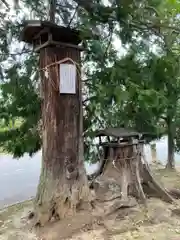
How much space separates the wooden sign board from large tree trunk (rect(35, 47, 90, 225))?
62 mm

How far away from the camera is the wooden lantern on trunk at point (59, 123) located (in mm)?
2889

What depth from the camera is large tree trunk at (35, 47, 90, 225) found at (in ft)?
9.45

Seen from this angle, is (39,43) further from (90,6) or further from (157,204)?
(157,204)

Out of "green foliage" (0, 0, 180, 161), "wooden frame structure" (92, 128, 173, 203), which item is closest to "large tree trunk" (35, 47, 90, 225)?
"green foliage" (0, 0, 180, 161)

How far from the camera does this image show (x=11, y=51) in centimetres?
337

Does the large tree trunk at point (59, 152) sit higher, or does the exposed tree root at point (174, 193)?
the large tree trunk at point (59, 152)

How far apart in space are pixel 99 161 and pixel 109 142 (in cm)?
35

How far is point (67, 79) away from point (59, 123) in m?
0.44

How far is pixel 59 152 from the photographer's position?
2.91 m

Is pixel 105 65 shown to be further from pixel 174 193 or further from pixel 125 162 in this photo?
pixel 174 193

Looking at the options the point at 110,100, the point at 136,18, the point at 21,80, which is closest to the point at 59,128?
the point at 110,100

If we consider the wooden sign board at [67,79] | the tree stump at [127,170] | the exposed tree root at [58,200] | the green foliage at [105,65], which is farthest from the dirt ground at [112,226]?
the wooden sign board at [67,79]

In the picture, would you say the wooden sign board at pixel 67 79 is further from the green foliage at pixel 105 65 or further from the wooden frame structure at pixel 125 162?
the wooden frame structure at pixel 125 162

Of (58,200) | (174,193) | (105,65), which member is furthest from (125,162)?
(105,65)
